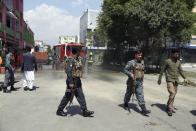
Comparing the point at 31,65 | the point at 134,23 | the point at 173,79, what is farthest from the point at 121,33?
the point at 173,79

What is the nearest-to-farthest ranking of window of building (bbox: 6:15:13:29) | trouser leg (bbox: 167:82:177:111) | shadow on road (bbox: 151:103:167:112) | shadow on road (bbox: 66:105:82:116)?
shadow on road (bbox: 66:105:82:116) → trouser leg (bbox: 167:82:177:111) → shadow on road (bbox: 151:103:167:112) → window of building (bbox: 6:15:13:29)

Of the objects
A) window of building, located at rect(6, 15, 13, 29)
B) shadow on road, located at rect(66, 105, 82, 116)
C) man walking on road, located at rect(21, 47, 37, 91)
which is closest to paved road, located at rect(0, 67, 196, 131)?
shadow on road, located at rect(66, 105, 82, 116)

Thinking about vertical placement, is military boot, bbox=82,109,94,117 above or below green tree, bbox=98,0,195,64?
below

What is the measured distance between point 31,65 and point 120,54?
79.5 ft

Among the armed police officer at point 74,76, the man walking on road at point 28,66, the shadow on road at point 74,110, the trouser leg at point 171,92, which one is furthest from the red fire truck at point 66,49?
the armed police officer at point 74,76

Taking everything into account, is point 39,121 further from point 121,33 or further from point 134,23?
point 121,33

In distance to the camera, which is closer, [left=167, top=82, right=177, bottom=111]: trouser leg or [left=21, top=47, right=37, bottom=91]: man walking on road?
[left=167, top=82, right=177, bottom=111]: trouser leg

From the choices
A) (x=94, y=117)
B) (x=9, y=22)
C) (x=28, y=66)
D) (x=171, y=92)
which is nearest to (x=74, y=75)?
(x=94, y=117)

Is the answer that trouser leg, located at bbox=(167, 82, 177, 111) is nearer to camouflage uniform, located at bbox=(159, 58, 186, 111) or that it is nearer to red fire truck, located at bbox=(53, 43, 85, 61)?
camouflage uniform, located at bbox=(159, 58, 186, 111)

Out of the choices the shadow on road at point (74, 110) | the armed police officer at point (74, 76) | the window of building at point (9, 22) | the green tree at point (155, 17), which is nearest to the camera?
the armed police officer at point (74, 76)

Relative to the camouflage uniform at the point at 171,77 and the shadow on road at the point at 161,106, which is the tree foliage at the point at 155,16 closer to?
the shadow on road at the point at 161,106

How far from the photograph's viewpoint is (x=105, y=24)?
2181 cm

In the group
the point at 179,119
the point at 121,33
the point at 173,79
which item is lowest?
the point at 179,119

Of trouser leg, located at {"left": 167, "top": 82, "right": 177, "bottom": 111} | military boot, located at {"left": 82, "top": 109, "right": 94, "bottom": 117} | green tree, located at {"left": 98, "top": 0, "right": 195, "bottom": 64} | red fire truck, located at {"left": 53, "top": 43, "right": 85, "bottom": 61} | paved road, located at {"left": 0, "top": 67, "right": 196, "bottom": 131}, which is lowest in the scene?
paved road, located at {"left": 0, "top": 67, "right": 196, "bottom": 131}
